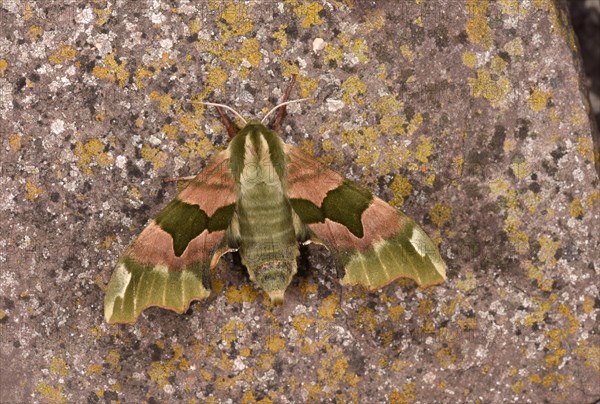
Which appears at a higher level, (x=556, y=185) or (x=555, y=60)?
(x=555, y=60)

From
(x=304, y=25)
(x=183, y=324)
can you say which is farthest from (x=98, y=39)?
(x=183, y=324)

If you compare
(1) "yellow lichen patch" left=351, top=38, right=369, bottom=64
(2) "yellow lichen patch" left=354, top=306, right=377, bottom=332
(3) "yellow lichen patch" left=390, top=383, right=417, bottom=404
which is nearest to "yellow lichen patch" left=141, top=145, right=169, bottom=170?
(1) "yellow lichen patch" left=351, top=38, right=369, bottom=64

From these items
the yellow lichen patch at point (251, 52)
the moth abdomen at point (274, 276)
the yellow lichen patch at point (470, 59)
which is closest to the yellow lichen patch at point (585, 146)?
the yellow lichen patch at point (470, 59)

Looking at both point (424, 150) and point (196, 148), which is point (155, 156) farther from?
point (424, 150)

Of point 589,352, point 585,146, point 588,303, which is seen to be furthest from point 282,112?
point 589,352

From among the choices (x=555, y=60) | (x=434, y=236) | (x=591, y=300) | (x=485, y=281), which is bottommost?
(x=591, y=300)

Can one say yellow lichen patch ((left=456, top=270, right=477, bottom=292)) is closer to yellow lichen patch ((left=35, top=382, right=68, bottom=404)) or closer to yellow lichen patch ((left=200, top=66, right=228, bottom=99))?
yellow lichen patch ((left=200, top=66, right=228, bottom=99))

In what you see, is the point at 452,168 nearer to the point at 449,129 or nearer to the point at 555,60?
the point at 449,129
